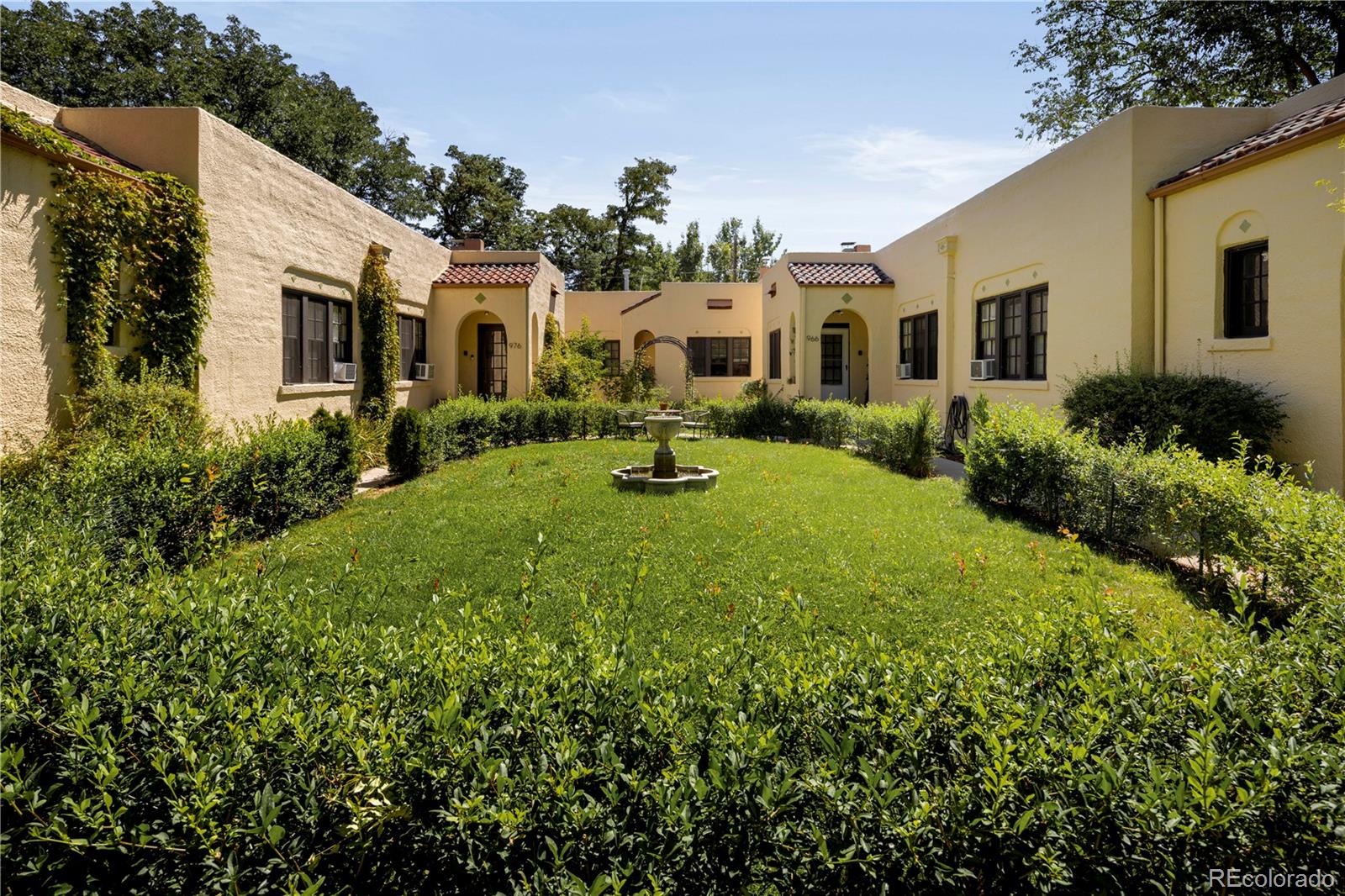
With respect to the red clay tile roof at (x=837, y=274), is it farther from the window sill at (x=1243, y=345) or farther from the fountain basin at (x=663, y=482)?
the window sill at (x=1243, y=345)

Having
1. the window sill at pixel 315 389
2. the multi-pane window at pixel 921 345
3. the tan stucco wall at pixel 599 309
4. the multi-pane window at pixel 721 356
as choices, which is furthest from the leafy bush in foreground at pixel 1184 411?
the tan stucco wall at pixel 599 309

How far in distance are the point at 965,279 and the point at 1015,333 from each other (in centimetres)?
210

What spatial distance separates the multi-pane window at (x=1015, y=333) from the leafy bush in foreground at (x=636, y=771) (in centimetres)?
1164

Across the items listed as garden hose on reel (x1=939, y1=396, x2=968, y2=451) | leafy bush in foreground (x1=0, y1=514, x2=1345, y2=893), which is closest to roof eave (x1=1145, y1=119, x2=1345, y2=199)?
garden hose on reel (x1=939, y1=396, x2=968, y2=451)

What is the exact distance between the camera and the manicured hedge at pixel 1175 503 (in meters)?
4.82

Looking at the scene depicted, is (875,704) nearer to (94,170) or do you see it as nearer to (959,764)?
Answer: (959,764)

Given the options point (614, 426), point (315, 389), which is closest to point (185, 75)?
point (315, 389)

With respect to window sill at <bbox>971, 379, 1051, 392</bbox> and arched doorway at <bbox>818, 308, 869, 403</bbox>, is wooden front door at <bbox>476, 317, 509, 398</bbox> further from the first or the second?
window sill at <bbox>971, 379, 1051, 392</bbox>

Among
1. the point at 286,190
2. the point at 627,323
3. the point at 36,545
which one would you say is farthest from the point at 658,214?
the point at 36,545

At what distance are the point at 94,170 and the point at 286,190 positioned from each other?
3687 millimetres

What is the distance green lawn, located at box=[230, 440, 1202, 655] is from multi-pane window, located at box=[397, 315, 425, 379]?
6.84 metres

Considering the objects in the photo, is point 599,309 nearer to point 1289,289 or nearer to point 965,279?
point 965,279

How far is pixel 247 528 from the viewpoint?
8.23 m

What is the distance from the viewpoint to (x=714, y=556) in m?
7.16
